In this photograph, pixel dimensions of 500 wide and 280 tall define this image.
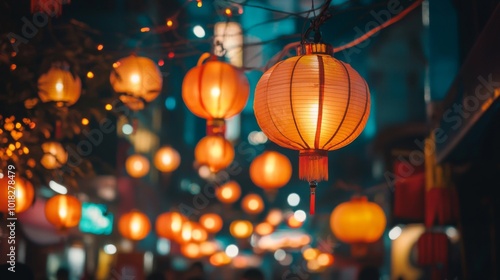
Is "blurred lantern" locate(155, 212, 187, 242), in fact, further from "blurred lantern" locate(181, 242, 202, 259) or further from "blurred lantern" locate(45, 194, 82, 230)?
"blurred lantern" locate(45, 194, 82, 230)

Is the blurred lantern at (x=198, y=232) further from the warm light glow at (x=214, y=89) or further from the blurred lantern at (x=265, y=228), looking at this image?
the warm light glow at (x=214, y=89)

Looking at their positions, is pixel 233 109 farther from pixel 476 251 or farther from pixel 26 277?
pixel 476 251

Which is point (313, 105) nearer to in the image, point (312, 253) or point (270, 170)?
point (270, 170)

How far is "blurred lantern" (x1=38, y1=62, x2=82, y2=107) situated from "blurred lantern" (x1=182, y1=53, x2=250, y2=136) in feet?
4.79

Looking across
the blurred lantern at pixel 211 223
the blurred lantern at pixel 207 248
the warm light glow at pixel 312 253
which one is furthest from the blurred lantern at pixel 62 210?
the warm light glow at pixel 312 253

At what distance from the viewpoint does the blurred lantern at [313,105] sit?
18.7ft

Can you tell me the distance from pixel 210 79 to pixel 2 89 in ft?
7.38

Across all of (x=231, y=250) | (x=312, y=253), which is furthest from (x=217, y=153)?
(x=231, y=250)

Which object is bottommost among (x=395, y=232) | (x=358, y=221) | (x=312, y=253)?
(x=358, y=221)

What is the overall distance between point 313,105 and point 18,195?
4.99 m

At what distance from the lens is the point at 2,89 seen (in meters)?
8.01

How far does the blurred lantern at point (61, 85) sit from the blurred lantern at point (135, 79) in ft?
1.75

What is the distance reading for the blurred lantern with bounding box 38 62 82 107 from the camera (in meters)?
8.74

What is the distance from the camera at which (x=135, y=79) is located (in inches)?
369
